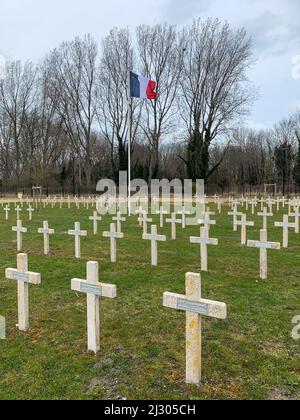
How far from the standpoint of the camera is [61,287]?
6.39 m

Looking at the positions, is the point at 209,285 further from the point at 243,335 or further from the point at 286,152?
the point at 286,152

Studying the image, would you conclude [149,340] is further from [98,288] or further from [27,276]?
[27,276]

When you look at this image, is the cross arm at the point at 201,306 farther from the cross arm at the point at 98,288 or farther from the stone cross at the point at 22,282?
the stone cross at the point at 22,282

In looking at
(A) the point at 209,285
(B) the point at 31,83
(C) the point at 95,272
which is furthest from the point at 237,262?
(B) the point at 31,83

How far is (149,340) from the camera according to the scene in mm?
4289

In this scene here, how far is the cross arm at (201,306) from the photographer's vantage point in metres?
3.17

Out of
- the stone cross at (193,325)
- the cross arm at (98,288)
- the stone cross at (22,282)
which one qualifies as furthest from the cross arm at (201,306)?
the stone cross at (22,282)

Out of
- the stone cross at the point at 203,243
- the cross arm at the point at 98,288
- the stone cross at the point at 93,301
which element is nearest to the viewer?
the cross arm at the point at 98,288

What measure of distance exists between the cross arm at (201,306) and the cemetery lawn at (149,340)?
2.09 feet

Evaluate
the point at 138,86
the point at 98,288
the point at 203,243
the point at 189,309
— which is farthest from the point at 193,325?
the point at 138,86

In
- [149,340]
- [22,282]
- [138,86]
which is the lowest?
[149,340]

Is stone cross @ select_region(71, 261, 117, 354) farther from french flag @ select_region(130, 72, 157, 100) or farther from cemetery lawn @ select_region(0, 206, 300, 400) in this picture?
french flag @ select_region(130, 72, 157, 100)

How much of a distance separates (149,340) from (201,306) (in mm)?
1272

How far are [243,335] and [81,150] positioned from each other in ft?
161
